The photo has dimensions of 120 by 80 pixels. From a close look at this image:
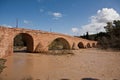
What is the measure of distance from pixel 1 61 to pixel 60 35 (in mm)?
20236

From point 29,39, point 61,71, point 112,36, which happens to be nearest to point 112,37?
point 112,36

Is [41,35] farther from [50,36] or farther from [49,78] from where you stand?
[49,78]

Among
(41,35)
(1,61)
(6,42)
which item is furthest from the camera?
(41,35)

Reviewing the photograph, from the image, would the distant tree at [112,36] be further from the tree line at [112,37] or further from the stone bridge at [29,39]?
the stone bridge at [29,39]

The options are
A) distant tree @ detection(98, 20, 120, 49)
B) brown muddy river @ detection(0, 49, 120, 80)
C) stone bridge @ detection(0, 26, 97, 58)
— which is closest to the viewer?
brown muddy river @ detection(0, 49, 120, 80)

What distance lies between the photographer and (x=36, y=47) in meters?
20.3

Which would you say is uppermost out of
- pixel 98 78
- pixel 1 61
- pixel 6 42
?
pixel 6 42

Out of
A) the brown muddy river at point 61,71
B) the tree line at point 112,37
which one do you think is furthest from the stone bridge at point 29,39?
the tree line at point 112,37

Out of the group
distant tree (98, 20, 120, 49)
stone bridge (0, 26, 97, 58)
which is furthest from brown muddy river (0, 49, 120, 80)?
distant tree (98, 20, 120, 49)

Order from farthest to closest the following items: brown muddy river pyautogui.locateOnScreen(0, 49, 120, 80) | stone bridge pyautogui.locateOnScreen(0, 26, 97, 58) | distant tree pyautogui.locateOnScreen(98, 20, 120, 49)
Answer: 1. distant tree pyautogui.locateOnScreen(98, 20, 120, 49)
2. stone bridge pyautogui.locateOnScreen(0, 26, 97, 58)
3. brown muddy river pyautogui.locateOnScreen(0, 49, 120, 80)

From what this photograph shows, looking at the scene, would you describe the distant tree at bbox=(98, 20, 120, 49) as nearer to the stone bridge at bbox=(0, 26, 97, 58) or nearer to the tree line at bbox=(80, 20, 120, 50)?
the tree line at bbox=(80, 20, 120, 50)

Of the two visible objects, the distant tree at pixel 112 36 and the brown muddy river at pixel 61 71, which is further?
the distant tree at pixel 112 36

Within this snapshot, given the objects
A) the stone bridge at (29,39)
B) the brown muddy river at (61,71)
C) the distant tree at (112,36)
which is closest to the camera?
the brown muddy river at (61,71)

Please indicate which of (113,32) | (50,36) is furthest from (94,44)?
(50,36)
